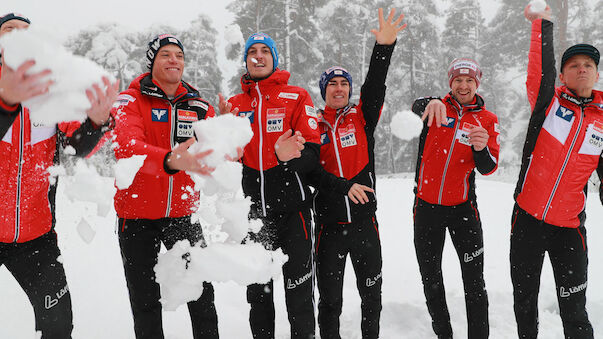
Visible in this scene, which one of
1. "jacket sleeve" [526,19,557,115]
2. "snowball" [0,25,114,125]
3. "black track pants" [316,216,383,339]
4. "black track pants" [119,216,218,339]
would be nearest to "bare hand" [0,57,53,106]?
"snowball" [0,25,114,125]

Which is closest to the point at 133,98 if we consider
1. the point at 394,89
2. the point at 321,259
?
the point at 321,259

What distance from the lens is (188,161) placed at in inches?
90.7

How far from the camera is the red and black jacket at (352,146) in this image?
354 cm

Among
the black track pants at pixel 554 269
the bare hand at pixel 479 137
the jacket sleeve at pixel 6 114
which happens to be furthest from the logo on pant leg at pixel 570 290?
the jacket sleeve at pixel 6 114

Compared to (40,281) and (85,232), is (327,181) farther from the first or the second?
(40,281)

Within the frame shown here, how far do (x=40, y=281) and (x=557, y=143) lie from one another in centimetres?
411

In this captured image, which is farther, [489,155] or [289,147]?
[489,155]

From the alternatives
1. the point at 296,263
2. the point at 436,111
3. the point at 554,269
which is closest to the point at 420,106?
the point at 436,111

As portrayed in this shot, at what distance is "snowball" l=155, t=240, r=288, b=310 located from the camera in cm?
258

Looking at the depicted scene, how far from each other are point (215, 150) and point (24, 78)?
0.98 metres

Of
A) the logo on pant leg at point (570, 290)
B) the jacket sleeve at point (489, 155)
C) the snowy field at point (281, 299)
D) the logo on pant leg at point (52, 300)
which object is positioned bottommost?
the snowy field at point (281, 299)

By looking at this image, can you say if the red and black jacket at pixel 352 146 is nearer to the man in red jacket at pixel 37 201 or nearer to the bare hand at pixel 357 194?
the bare hand at pixel 357 194

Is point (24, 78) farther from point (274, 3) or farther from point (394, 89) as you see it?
point (394, 89)

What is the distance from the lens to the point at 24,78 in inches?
71.3
